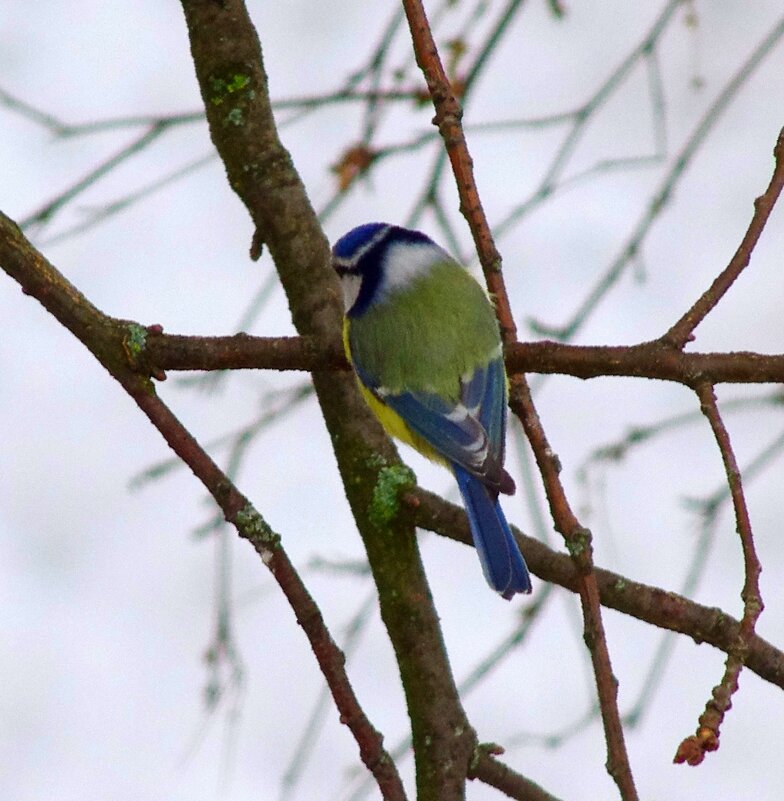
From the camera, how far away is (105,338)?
1273 mm

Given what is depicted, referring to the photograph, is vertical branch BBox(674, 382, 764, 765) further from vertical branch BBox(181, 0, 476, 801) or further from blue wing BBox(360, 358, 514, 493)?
blue wing BBox(360, 358, 514, 493)

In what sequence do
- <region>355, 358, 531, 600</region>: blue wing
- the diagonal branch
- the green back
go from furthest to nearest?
the green back
<region>355, 358, 531, 600</region>: blue wing
the diagonal branch

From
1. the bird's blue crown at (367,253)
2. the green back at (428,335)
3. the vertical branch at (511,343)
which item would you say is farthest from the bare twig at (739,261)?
the bird's blue crown at (367,253)

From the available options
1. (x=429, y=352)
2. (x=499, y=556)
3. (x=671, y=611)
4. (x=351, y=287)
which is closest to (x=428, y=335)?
(x=429, y=352)

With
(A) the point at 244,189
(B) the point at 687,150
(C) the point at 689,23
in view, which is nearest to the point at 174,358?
(A) the point at 244,189

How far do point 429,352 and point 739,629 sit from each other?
3.47 feet

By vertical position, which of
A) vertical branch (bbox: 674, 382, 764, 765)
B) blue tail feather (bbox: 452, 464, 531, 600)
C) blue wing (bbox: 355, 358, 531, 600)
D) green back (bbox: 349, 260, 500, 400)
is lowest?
vertical branch (bbox: 674, 382, 764, 765)

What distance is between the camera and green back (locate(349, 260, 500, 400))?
189cm

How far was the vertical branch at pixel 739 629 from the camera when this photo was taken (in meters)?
0.89

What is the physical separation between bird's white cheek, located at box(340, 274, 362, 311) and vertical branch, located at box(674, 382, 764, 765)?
1006 mm

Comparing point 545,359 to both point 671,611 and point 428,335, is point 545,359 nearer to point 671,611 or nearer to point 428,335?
point 671,611

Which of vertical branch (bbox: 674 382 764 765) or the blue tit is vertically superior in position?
the blue tit

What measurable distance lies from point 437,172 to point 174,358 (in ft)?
3.01

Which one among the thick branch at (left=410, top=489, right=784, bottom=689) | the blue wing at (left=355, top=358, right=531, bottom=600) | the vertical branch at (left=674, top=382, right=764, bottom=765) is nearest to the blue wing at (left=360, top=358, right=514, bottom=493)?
the blue wing at (left=355, top=358, right=531, bottom=600)
